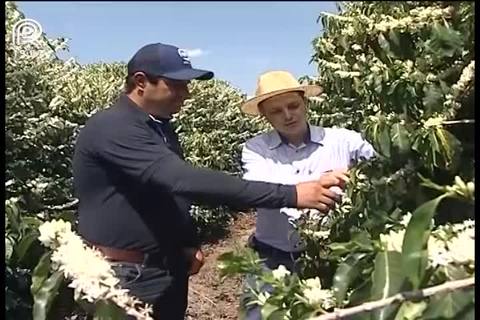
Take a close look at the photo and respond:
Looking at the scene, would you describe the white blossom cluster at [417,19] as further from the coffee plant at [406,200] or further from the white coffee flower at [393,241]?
the white coffee flower at [393,241]

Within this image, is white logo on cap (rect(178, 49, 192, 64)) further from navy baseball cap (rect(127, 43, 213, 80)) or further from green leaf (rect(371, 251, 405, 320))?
green leaf (rect(371, 251, 405, 320))

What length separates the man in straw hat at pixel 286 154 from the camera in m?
2.92

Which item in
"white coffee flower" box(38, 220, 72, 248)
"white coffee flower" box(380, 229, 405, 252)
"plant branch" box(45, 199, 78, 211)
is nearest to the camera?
"white coffee flower" box(380, 229, 405, 252)

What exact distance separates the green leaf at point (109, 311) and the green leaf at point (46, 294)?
0.16 meters

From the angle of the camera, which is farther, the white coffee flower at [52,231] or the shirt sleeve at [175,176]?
the shirt sleeve at [175,176]

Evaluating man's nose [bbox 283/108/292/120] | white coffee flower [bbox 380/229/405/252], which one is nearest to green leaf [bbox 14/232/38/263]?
man's nose [bbox 283/108/292/120]

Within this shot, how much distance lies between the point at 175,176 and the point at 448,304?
906mm

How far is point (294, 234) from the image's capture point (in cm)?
289

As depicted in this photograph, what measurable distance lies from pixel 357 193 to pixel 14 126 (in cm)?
234

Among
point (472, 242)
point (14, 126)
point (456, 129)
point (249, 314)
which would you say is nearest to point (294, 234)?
point (249, 314)

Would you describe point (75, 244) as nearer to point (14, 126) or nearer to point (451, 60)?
point (451, 60)

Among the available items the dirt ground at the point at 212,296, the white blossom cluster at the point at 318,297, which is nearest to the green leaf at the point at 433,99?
the white blossom cluster at the point at 318,297

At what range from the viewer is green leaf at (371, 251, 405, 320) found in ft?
5.92

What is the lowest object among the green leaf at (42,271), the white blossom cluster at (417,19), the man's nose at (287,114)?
the green leaf at (42,271)
